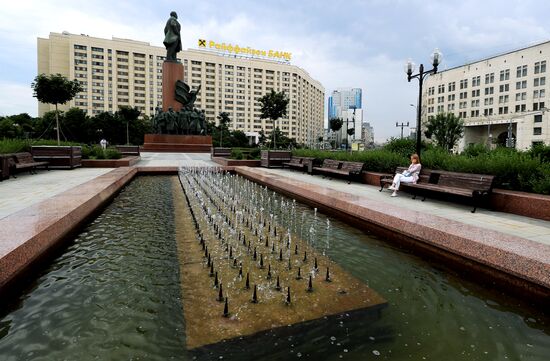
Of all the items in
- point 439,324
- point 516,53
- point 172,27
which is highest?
point 516,53

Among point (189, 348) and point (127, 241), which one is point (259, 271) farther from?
point (127, 241)

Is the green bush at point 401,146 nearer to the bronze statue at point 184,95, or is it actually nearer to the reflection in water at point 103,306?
the reflection in water at point 103,306

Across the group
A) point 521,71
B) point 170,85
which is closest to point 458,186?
point 170,85

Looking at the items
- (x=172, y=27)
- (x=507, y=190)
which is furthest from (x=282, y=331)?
(x=172, y=27)

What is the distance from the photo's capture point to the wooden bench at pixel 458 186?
22.7 feet

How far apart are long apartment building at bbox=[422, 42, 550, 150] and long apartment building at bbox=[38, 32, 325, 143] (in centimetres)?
5579

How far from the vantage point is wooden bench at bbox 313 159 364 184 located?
1124 centimetres

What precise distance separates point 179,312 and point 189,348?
2.07 feet

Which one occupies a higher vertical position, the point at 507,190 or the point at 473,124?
the point at 473,124

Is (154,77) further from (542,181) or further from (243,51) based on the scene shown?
(542,181)

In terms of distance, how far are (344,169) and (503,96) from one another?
242 feet

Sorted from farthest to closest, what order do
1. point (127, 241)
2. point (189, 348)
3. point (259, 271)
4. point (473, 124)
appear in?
point (473, 124) → point (127, 241) → point (259, 271) → point (189, 348)

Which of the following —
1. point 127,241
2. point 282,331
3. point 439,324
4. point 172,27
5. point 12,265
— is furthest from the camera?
point 172,27

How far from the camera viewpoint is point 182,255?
441cm
